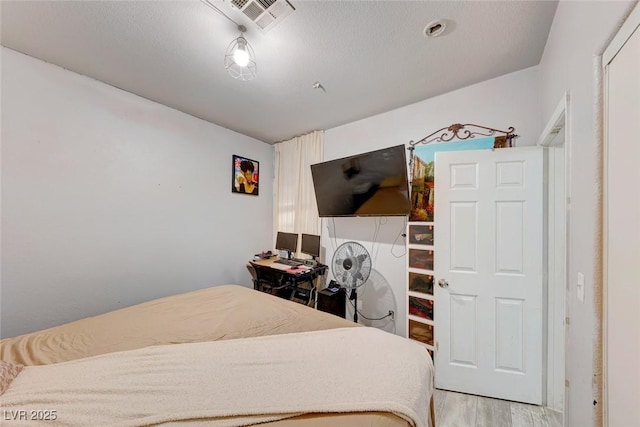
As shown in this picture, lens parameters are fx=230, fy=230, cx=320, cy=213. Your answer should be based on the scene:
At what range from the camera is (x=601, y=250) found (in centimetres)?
81

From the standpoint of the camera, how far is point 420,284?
6.95ft

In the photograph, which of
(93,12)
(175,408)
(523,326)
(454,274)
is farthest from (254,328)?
(93,12)

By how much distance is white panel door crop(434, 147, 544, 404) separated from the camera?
1.70 metres

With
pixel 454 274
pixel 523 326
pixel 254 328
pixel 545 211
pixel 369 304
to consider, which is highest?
pixel 545 211

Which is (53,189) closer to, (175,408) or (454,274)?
Answer: (175,408)

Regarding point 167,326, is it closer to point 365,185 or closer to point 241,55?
point 241,55

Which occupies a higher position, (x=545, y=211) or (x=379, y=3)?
(x=379, y=3)

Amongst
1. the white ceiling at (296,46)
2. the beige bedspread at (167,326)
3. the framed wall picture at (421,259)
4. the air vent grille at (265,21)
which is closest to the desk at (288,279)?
the beige bedspread at (167,326)

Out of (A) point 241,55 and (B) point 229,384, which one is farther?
(A) point 241,55

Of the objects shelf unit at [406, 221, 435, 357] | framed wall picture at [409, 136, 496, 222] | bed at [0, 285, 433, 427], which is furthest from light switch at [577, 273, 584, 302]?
framed wall picture at [409, 136, 496, 222]

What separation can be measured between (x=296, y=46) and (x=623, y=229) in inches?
75.0

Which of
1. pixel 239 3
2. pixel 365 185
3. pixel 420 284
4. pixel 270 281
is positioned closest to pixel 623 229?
pixel 420 284

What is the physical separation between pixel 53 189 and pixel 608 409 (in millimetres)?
3414

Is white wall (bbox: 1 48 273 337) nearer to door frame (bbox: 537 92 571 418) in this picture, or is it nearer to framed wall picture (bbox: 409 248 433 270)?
framed wall picture (bbox: 409 248 433 270)
